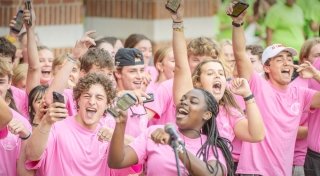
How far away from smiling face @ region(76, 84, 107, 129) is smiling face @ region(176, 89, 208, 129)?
0.67 meters

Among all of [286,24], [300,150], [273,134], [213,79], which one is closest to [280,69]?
[273,134]

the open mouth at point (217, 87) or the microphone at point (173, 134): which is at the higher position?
the open mouth at point (217, 87)

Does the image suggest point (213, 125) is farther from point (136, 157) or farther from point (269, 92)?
point (269, 92)

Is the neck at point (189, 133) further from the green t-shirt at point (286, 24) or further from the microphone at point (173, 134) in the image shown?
the green t-shirt at point (286, 24)

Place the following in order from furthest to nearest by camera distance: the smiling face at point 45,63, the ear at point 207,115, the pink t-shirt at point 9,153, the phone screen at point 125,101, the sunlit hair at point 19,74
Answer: the smiling face at point 45,63
the sunlit hair at point 19,74
the pink t-shirt at point 9,153
the ear at point 207,115
the phone screen at point 125,101

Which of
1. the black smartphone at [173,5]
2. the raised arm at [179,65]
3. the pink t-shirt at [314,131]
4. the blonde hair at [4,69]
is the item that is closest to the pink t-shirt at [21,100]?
the blonde hair at [4,69]

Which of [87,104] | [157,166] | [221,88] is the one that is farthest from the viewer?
[221,88]

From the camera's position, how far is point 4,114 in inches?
295

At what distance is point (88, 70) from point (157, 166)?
189cm

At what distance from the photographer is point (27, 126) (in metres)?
8.38

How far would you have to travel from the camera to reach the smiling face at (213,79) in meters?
8.95

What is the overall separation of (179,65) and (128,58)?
0.74 meters

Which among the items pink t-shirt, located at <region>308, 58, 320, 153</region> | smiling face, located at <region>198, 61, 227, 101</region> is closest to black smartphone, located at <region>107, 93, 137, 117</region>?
smiling face, located at <region>198, 61, 227, 101</region>

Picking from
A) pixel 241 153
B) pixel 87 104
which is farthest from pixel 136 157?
pixel 241 153
